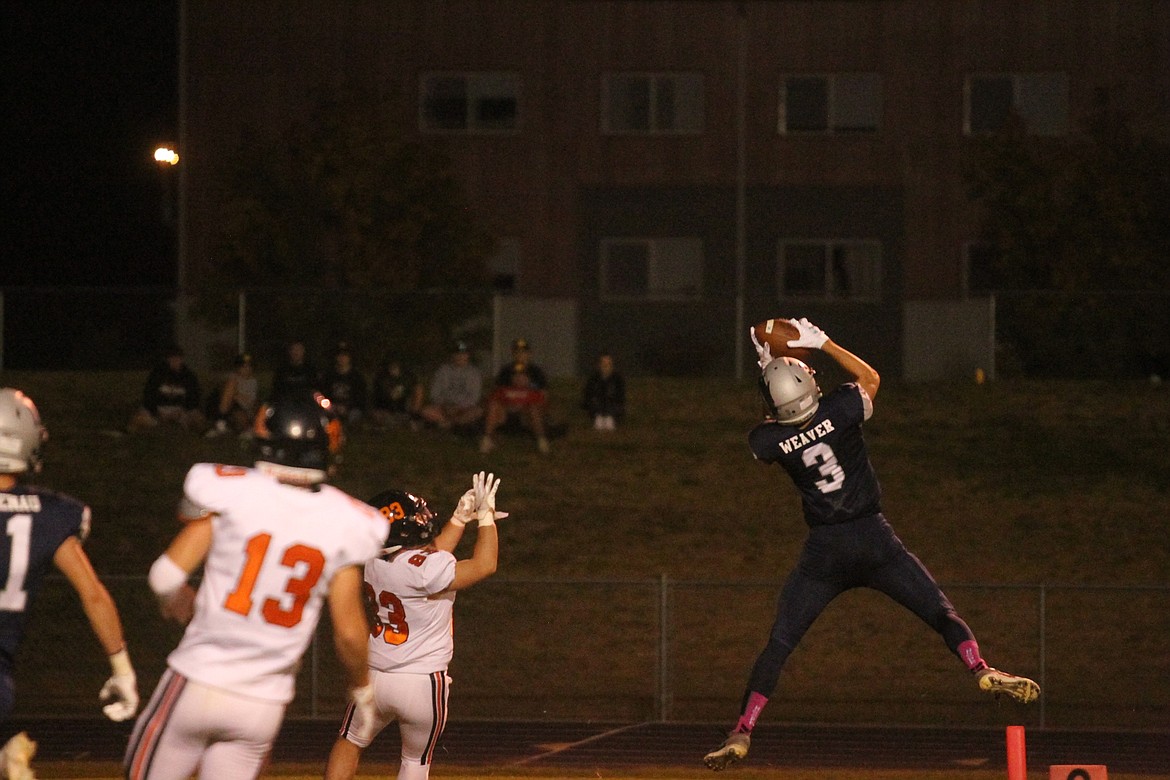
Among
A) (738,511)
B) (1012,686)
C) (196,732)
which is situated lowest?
(738,511)

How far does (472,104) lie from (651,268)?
5.03 meters

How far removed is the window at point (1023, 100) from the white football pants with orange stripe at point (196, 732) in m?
30.1

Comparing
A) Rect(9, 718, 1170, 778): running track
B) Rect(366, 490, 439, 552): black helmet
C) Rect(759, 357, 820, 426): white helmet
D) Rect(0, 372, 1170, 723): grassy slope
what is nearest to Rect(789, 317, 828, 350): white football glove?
Rect(759, 357, 820, 426): white helmet

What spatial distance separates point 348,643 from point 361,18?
29681 millimetres

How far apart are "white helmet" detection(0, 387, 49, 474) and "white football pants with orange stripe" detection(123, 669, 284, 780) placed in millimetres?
1109

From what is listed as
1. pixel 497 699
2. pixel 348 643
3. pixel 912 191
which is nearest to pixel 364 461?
pixel 497 699

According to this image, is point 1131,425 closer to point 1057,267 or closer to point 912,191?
point 1057,267

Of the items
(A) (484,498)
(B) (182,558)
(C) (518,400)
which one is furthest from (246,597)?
(C) (518,400)

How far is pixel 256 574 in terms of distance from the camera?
19.2 ft

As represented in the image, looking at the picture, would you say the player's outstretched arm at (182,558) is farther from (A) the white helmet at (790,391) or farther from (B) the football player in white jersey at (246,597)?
(A) the white helmet at (790,391)

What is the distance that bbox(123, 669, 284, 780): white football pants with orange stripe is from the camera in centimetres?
587

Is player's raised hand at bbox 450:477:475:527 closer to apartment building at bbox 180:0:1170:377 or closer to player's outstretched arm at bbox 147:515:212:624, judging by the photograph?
player's outstretched arm at bbox 147:515:212:624

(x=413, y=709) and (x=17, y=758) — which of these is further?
(x=413, y=709)

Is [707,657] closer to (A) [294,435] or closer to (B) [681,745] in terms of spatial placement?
(B) [681,745]
